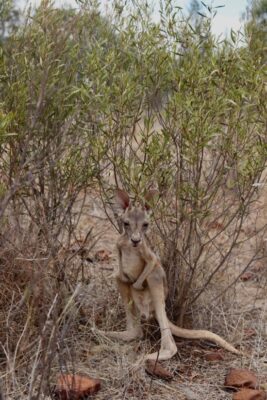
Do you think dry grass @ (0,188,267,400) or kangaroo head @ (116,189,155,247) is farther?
kangaroo head @ (116,189,155,247)

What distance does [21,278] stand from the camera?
5215 mm

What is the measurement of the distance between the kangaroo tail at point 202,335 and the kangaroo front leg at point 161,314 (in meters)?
0.17

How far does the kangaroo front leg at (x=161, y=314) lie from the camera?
17.1 ft

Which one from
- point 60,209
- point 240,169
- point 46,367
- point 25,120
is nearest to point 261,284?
point 240,169

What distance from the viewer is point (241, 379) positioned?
4.92 m

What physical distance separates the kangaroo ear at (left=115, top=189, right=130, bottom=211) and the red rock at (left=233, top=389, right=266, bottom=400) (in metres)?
1.57

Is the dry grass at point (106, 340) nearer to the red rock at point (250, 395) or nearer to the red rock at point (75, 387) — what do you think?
the red rock at point (75, 387)

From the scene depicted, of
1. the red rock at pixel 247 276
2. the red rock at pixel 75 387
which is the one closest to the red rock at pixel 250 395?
the red rock at pixel 75 387

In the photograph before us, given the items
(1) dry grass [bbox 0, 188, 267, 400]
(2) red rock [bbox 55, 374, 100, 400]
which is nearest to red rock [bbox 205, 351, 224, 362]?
(1) dry grass [bbox 0, 188, 267, 400]

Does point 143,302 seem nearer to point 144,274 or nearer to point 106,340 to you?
point 144,274

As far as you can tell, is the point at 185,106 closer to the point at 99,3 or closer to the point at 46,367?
the point at 99,3

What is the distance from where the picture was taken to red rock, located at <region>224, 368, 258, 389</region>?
4891 mm

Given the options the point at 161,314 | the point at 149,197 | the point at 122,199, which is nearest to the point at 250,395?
the point at 161,314

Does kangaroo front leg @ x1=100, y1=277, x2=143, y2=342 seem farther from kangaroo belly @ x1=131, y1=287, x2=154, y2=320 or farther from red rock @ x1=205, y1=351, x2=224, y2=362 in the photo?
red rock @ x1=205, y1=351, x2=224, y2=362
